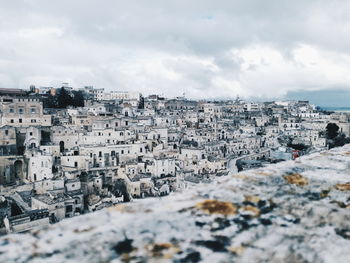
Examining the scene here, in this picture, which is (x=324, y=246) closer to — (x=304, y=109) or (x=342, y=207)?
(x=342, y=207)

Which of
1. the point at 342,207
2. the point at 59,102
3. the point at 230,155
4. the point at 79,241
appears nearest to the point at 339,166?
the point at 342,207

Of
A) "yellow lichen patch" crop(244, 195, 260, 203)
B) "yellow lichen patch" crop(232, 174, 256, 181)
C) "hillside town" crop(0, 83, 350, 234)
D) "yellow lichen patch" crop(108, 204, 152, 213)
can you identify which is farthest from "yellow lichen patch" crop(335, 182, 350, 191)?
"hillside town" crop(0, 83, 350, 234)

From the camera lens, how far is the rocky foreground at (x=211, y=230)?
6.81 ft

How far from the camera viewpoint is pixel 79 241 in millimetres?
2238

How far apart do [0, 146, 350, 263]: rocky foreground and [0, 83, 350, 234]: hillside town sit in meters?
16.1

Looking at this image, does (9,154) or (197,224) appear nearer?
(197,224)

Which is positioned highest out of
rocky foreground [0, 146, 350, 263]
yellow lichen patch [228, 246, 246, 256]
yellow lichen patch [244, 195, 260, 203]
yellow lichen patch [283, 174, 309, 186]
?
yellow lichen patch [283, 174, 309, 186]

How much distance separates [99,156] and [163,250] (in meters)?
37.1

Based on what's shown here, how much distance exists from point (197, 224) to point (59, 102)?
66.6 m

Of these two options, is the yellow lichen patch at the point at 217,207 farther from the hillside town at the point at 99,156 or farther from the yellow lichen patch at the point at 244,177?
the hillside town at the point at 99,156

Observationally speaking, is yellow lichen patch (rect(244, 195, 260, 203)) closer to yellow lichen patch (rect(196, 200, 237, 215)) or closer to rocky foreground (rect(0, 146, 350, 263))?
rocky foreground (rect(0, 146, 350, 263))

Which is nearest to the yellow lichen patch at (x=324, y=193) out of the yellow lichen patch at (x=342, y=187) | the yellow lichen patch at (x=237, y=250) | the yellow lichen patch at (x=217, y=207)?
the yellow lichen patch at (x=342, y=187)

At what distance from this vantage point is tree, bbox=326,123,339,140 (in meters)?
65.8

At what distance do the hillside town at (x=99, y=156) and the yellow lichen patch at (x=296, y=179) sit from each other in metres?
15.3
